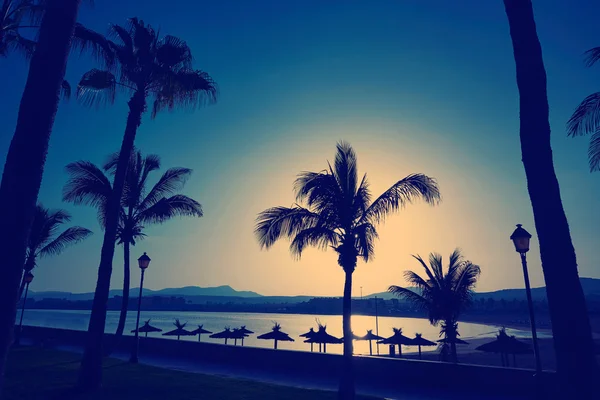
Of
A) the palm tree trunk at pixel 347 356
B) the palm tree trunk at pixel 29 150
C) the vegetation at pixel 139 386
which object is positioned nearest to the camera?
the palm tree trunk at pixel 29 150

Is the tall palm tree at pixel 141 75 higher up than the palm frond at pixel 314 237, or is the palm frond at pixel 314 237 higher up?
the tall palm tree at pixel 141 75

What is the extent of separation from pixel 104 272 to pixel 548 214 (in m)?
10.9

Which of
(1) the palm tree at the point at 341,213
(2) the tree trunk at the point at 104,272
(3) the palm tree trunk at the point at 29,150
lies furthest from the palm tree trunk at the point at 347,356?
(3) the palm tree trunk at the point at 29,150

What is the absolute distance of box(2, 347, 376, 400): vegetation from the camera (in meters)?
10.2

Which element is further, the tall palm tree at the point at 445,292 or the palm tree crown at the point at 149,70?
the tall palm tree at the point at 445,292

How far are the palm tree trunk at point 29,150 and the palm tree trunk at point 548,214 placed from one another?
20.0 feet

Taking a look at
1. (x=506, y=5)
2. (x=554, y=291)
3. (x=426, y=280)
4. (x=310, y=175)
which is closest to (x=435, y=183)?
(x=310, y=175)

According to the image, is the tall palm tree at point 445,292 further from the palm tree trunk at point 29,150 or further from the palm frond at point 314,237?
the palm tree trunk at point 29,150

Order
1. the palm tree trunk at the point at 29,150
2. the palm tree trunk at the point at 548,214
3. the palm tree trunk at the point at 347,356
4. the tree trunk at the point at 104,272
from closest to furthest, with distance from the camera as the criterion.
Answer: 1. the palm tree trunk at the point at 29,150
2. the palm tree trunk at the point at 548,214
3. the tree trunk at the point at 104,272
4. the palm tree trunk at the point at 347,356

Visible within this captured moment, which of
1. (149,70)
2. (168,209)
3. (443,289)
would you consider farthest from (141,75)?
(443,289)

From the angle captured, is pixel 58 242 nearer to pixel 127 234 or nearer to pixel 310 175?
pixel 127 234

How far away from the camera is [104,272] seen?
11352 mm

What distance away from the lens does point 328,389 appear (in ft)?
40.7

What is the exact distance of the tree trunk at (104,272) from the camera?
10.5m
